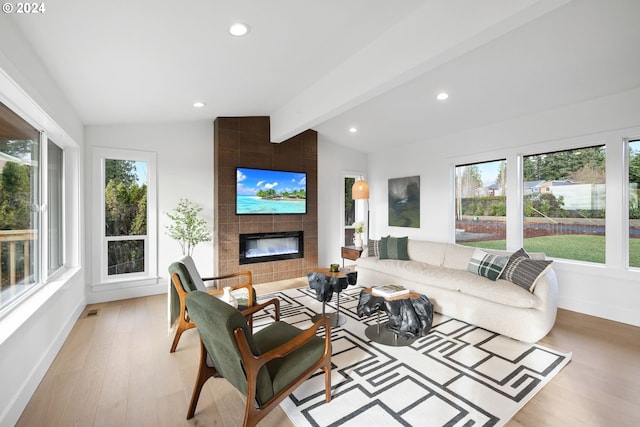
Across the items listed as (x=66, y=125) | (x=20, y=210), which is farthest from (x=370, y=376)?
(x=66, y=125)

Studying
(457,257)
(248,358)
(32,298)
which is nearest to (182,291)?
(32,298)

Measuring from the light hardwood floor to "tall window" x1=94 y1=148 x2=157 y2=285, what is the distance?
45.5 inches

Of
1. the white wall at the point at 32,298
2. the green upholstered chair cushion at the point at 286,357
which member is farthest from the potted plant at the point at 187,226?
the green upholstered chair cushion at the point at 286,357

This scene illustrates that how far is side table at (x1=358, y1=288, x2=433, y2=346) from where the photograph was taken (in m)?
2.82

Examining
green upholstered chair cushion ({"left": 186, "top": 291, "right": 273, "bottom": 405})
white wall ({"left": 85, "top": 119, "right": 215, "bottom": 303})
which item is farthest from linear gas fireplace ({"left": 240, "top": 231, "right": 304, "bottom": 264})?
green upholstered chair cushion ({"left": 186, "top": 291, "right": 273, "bottom": 405})

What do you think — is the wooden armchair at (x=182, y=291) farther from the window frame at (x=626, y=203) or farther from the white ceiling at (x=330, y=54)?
the window frame at (x=626, y=203)

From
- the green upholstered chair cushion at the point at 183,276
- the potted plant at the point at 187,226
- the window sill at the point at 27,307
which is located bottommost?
the window sill at the point at 27,307

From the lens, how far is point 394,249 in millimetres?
4875

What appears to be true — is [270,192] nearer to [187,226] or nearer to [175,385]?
[187,226]

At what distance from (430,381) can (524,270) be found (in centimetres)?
177

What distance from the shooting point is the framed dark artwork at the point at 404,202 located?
5.88m

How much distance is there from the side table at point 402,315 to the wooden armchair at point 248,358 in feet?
3.45

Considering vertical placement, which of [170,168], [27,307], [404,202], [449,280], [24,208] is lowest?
[449,280]

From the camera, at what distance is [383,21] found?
2387 millimetres
